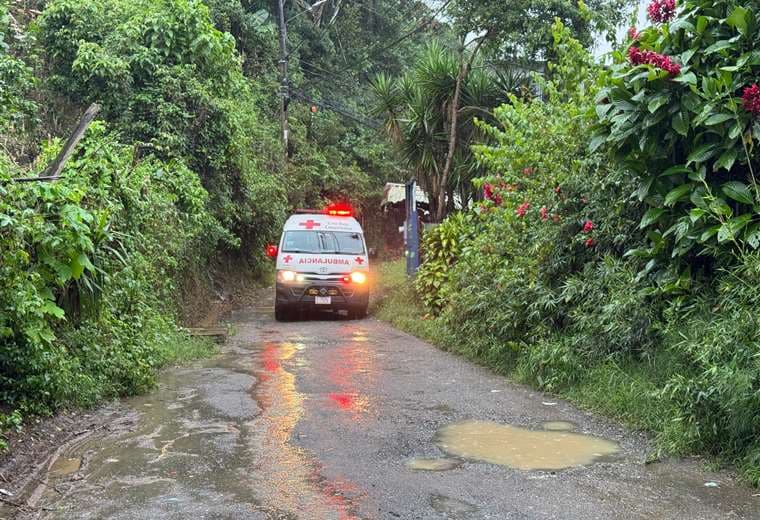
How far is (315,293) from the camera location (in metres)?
16.0

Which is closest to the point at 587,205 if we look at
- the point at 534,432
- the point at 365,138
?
the point at 534,432

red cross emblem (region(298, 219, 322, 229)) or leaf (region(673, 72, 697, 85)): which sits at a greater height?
leaf (region(673, 72, 697, 85))

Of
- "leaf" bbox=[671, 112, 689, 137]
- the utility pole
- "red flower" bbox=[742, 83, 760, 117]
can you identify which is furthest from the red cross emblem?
"red flower" bbox=[742, 83, 760, 117]

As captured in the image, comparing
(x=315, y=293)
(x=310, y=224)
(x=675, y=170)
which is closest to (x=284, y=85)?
(x=310, y=224)

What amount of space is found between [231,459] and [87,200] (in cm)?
343

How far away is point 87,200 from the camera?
7.85m

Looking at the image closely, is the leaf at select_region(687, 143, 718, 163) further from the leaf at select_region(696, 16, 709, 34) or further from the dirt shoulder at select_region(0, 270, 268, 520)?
the dirt shoulder at select_region(0, 270, 268, 520)

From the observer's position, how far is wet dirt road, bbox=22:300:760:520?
15.7 ft

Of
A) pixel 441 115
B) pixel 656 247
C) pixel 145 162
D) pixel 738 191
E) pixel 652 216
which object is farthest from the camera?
pixel 441 115

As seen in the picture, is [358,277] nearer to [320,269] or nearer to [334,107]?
[320,269]

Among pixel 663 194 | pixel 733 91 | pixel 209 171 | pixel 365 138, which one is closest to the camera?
pixel 733 91

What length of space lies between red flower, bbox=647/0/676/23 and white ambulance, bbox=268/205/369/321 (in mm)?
9823

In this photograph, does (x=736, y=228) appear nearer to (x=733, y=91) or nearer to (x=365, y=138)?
(x=733, y=91)

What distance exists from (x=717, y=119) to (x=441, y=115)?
1109cm
